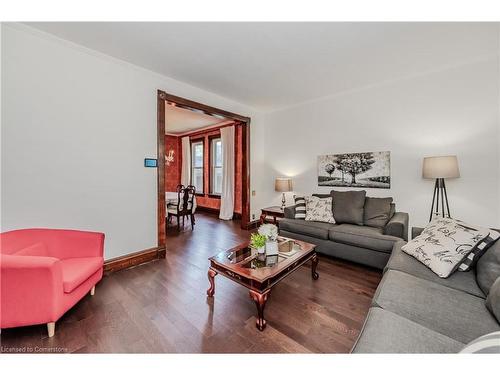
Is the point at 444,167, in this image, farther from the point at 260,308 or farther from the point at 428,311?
the point at 260,308

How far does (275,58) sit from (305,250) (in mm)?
2288

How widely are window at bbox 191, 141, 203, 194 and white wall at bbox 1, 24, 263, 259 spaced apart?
12.5ft

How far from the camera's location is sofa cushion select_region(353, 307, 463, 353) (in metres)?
0.98

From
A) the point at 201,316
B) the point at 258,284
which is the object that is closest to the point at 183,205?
the point at 201,316

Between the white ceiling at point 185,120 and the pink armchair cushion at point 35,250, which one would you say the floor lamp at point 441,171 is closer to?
the white ceiling at point 185,120

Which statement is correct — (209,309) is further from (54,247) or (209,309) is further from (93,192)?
(93,192)

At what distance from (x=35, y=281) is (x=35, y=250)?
0.54 m

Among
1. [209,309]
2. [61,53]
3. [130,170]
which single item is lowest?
[209,309]

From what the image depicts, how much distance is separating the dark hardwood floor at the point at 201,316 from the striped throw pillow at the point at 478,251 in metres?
0.82

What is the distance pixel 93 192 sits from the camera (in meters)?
2.54

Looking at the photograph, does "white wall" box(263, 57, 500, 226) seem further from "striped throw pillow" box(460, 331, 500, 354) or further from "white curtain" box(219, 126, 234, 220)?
"striped throw pillow" box(460, 331, 500, 354)

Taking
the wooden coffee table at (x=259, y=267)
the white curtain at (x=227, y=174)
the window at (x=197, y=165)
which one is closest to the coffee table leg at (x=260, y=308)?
the wooden coffee table at (x=259, y=267)

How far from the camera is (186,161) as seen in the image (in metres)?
7.16
